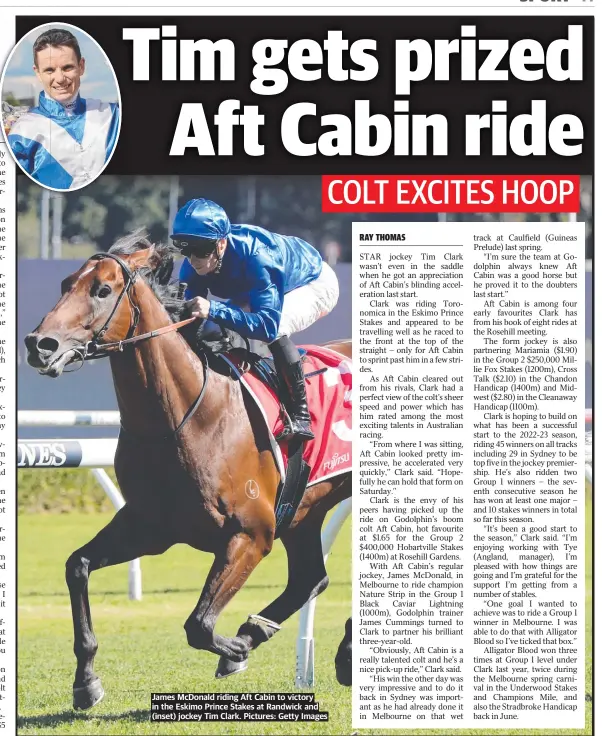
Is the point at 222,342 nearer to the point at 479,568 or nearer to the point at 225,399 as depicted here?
the point at 225,399

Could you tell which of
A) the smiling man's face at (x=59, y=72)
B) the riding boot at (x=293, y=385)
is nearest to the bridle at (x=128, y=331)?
the riding boot at (x=293, y=385)

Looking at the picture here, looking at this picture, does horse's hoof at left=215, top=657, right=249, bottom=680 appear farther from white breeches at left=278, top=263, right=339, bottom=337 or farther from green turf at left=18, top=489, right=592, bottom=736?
white breeches at left=278, top=263, right=339, bottom=337

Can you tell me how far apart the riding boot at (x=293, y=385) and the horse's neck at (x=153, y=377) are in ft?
1.56

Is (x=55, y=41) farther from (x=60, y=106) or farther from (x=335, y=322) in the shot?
(x=335, y=322)

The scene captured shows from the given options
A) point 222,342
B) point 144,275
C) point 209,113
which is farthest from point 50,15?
point 222,342

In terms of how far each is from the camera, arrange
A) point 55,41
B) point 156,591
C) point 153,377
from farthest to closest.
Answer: point 156,591 < point 55,41 < point 153,377

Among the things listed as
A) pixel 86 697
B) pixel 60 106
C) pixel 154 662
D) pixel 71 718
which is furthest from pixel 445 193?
pixel 71 718

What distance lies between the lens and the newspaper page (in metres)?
6.41

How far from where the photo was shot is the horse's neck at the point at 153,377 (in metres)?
6.26

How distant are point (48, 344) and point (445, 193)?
2.32m

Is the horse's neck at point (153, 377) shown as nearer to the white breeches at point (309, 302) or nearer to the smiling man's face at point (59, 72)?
the white breeches at point (309, 302)

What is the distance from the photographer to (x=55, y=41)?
21.1 feet

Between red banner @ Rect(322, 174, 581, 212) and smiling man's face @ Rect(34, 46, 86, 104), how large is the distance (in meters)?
1.48

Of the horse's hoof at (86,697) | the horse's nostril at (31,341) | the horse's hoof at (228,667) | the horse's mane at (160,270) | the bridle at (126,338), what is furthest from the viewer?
the horse's hoof at (228,667)
